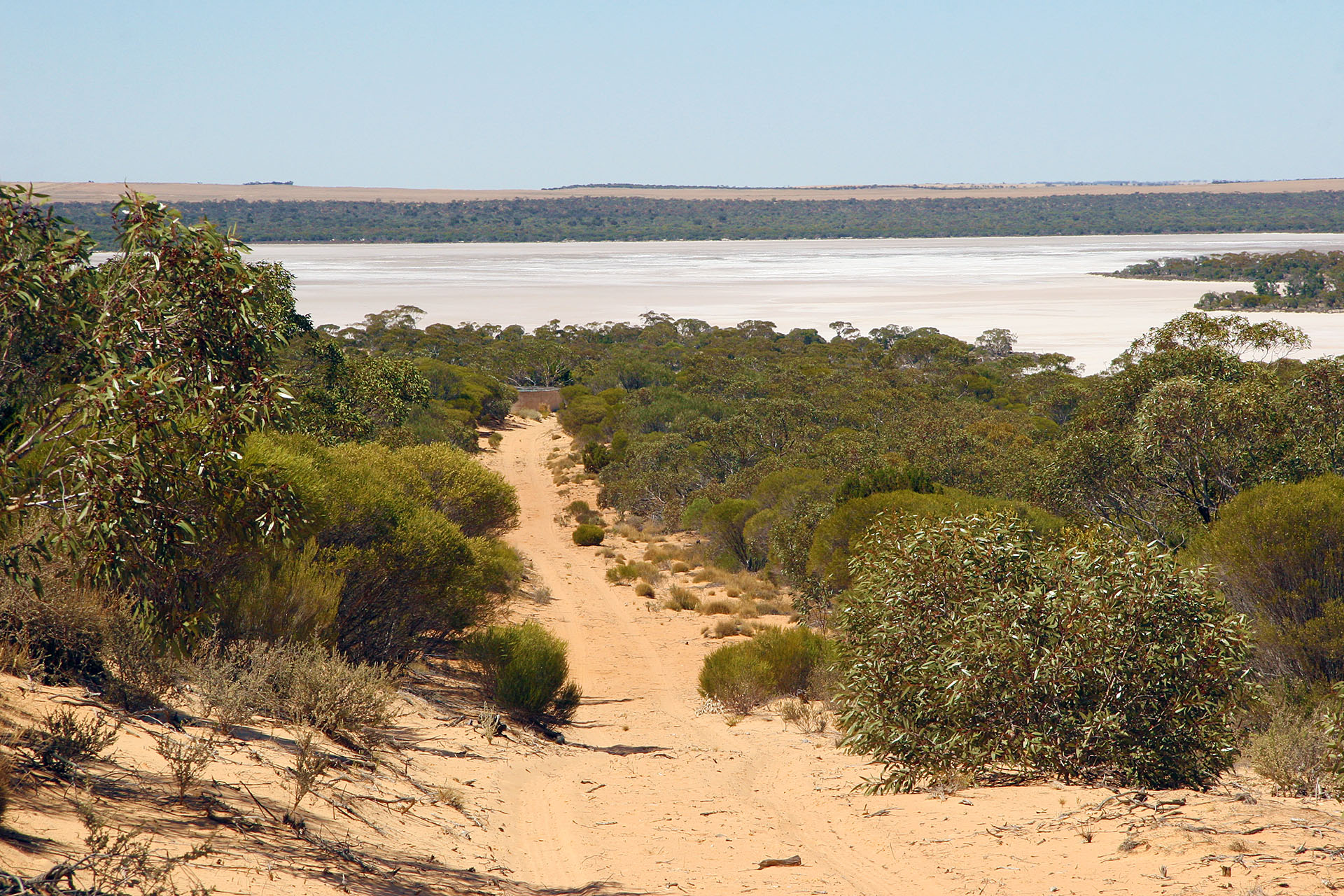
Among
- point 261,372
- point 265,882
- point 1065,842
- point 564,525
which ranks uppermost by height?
point 261,372

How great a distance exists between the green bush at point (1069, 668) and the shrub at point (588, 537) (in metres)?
19.8

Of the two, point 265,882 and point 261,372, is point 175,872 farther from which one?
point 261,372

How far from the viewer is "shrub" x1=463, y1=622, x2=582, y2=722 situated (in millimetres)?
12734

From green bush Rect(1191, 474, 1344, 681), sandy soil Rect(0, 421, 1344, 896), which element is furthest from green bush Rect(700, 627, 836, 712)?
green bush Rect(1191, 474, 1344, 681)

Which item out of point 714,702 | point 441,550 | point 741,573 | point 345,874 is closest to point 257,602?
point 441,550

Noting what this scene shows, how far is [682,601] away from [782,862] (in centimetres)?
1455

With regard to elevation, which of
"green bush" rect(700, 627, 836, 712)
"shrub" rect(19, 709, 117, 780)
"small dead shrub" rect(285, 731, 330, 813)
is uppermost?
"shrub" rect(19, 709, 117, 780)

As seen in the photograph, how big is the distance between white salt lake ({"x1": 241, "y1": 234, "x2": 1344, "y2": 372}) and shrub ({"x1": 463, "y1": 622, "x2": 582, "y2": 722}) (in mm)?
50336

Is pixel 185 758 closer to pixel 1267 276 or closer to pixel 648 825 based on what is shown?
pixel 648 825

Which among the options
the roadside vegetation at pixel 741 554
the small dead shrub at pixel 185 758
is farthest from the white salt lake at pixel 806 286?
the small dead shrub at pixel 185 758

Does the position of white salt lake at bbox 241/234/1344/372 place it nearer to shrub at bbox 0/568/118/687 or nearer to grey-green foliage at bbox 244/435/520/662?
grey-green foliage at bbox 244/435/520/662

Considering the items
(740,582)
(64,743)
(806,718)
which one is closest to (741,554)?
(740,582)

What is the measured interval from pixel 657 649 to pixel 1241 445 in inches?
405

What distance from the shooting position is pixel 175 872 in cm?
505
